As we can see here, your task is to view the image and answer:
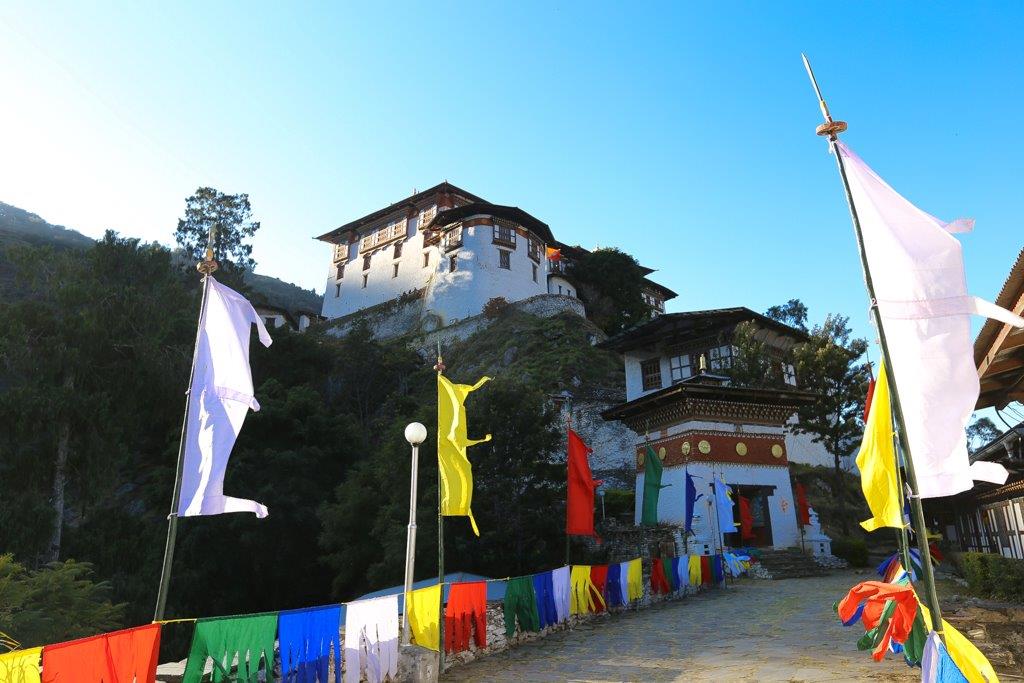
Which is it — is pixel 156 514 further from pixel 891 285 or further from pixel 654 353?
pixel 891 285

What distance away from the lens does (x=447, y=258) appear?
58188mm

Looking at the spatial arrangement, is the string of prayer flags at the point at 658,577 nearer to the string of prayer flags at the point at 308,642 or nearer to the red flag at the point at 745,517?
the red flag at the point at 745,517

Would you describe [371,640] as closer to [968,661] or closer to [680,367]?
[968,661]

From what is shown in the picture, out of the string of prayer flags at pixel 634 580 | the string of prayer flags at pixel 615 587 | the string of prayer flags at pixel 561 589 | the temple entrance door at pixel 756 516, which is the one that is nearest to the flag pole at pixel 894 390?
the string of prayer flags at pixel 561 589

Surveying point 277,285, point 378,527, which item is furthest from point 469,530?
point 277,285

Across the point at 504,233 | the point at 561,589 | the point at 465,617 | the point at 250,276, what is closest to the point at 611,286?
the point at 504,233

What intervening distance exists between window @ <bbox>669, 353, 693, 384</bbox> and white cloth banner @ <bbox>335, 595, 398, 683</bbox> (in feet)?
81.7

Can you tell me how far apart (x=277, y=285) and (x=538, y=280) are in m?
68.6

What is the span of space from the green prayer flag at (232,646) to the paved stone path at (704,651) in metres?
3.33

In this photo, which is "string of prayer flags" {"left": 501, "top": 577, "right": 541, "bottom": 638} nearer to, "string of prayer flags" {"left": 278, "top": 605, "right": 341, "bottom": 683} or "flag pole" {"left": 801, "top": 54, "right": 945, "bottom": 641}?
"string of prayer flags" {"left": 278, "top": 605, "right": 341, "bottom": 683}

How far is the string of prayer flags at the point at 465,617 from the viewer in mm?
11453

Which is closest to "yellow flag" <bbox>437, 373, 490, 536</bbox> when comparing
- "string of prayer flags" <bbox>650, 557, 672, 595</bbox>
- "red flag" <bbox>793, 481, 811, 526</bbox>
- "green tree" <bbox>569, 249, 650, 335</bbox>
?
→ "string of prayer flags" <bbox>650, 557, 672, 595</bbox>

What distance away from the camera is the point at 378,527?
24.4 metres

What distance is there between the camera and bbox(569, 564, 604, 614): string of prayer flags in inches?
601
